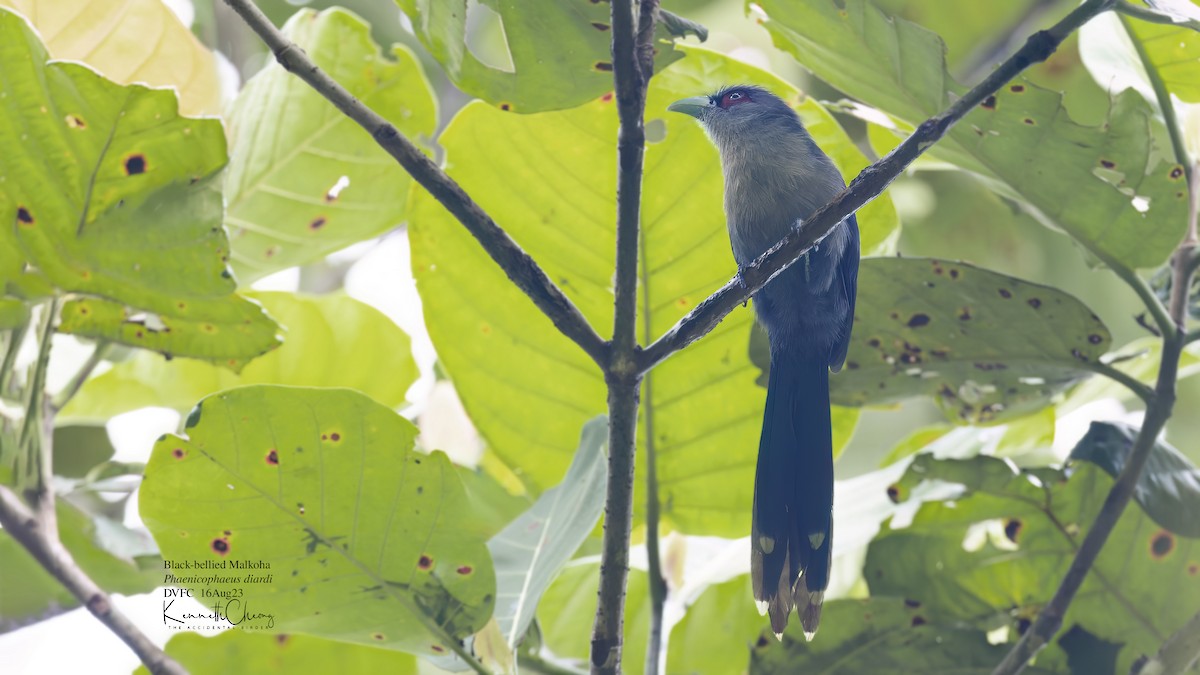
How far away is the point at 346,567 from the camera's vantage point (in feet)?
6.10

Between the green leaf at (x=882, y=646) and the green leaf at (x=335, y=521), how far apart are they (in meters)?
0.66

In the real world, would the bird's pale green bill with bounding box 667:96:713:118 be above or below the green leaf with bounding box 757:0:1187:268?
above

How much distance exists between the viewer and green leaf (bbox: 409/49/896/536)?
2018mm

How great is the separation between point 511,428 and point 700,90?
78 cm

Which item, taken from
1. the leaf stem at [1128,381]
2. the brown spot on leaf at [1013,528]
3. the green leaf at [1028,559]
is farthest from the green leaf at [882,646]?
the leaf stem at [1128,381]

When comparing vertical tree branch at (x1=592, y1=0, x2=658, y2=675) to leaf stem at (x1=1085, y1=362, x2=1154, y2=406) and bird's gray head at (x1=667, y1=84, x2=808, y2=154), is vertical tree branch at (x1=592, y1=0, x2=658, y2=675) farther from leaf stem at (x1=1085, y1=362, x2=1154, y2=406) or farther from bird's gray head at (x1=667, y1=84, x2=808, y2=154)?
leaf stem at (x1=1085, y1=362, x2=1154, y2=406)

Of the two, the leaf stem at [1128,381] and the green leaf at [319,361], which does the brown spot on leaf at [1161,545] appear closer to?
the leaf stem at [1128,381]

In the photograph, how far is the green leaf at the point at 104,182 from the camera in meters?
1.92

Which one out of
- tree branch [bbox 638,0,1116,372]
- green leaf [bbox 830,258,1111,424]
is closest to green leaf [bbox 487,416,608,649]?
green leaf [bbox 830,258,1111,424]

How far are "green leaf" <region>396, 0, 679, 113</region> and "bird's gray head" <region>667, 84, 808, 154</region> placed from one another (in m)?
0.48

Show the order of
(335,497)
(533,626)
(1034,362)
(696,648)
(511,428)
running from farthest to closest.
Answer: (696,648) → (511,428) → (533,626) → (1034,362) → (335,497)

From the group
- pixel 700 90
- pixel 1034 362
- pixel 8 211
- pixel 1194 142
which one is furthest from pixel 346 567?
pixel 1194 142

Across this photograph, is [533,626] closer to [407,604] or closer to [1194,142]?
[407,604]

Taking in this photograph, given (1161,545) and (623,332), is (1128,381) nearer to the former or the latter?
(1161,545)
